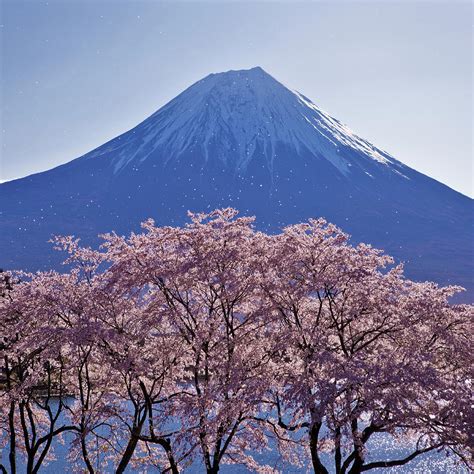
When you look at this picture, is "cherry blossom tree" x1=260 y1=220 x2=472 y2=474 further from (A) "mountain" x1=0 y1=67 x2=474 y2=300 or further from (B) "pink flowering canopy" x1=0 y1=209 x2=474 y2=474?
(A) "mountain" x1=0 y1=67 x2=474 y2=300

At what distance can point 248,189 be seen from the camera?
165 meters

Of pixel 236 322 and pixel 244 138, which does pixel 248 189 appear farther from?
pixel 236 322

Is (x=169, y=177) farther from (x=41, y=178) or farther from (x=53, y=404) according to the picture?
(x=53, y=404)

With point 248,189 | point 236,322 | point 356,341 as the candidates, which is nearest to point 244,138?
point 248,189

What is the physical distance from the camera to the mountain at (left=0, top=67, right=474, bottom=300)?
479 feet

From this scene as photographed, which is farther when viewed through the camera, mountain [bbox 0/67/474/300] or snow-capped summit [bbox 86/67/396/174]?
snow-capped summit [bbox 86/67/396/174]

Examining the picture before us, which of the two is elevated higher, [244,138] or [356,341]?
[244,138]

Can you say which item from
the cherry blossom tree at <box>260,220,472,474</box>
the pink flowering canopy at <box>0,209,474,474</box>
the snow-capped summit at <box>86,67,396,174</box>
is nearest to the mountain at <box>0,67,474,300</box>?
the snow-capped summit at <box>86,67,396,174</box>

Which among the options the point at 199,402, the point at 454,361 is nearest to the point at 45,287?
the point at 199,402

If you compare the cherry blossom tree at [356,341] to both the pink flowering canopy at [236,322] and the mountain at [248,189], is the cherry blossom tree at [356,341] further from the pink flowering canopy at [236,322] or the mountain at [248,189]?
the mountain at [248,189]

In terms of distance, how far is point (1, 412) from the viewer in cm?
1753

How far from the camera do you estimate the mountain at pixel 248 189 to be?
146m

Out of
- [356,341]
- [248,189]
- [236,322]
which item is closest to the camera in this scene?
[356,341]

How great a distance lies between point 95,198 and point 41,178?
33.7 metres
